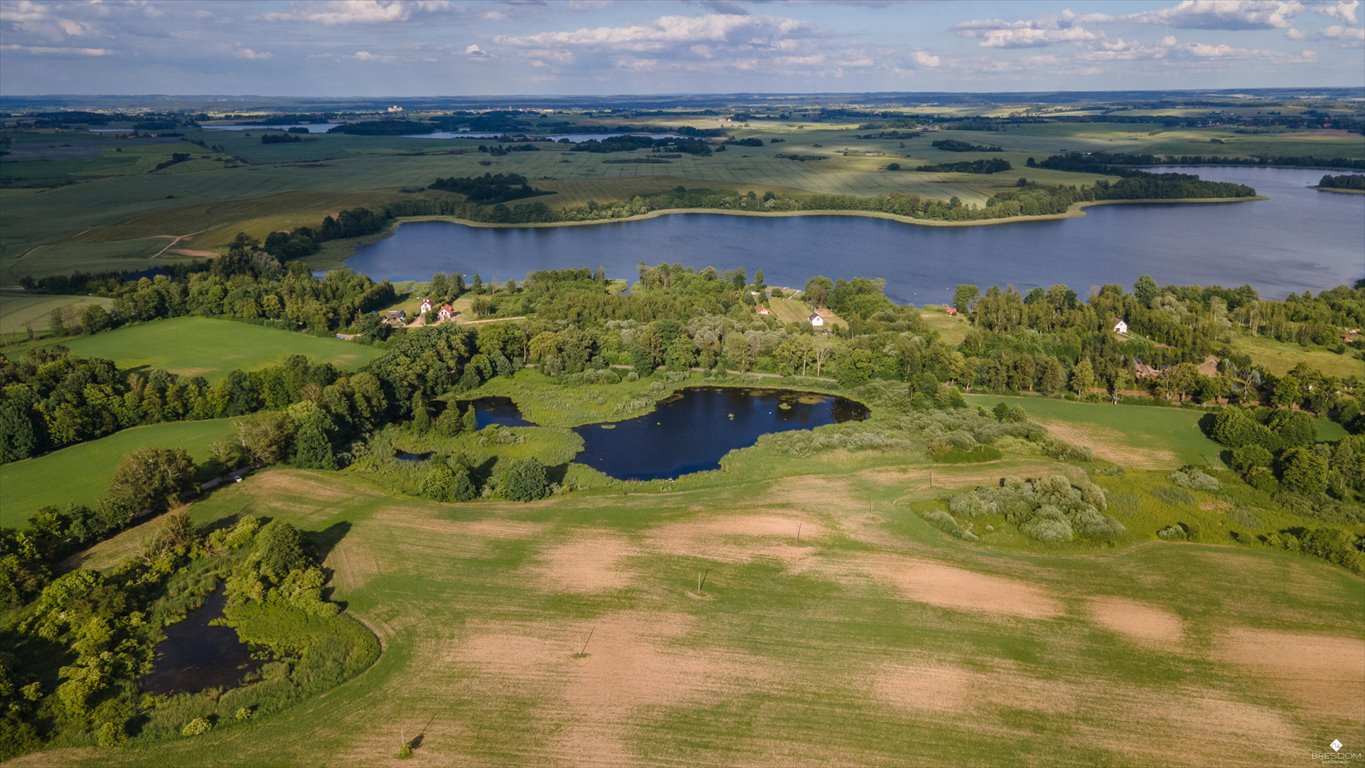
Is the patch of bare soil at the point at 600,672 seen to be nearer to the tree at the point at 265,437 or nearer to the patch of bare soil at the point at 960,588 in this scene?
the patch of bare soil at the point at 960,588

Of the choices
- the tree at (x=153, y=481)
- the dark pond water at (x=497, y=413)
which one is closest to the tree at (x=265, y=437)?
the tree at (x=153, y=481)

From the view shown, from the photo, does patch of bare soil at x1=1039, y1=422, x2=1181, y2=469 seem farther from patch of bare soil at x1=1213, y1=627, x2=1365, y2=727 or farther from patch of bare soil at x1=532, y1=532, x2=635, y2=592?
patch of bare soil at x1=532, y1=532, x2=635, y2=592

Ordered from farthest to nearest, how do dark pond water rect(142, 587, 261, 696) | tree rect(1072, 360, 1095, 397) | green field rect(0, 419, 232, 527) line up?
tree rect(1072, 360, 1095, 397), green field rect(0, 419, 232, 527), dark pond water rect(142, 587, 261, 696)

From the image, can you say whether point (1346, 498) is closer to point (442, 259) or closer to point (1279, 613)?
point (1279, 613)

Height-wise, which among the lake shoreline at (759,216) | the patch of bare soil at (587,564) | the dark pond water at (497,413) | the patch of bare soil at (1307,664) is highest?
the lake shoreline at (759,216)

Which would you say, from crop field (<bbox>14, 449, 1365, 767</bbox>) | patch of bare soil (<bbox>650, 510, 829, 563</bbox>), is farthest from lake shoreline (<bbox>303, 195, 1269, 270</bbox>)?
patch of bare soil (<bbox>650, 510, 829, 563</bbox>)

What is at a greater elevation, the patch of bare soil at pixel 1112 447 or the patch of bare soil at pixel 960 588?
the patch of bare soil at pixel 1112 447

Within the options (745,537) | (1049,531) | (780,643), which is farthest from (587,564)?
(1049,531)
